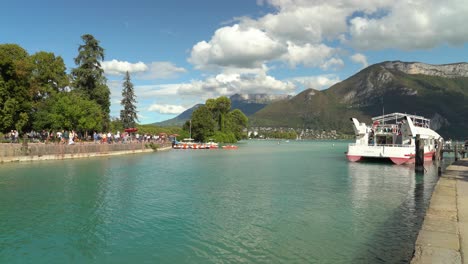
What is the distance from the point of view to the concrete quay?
7969 mm

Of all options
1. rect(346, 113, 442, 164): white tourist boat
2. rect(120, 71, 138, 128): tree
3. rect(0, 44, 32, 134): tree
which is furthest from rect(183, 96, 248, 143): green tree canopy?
rect(346, 113, 442, 164): white tourist boat

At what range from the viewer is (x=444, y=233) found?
9.72 meters

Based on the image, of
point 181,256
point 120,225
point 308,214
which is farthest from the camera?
point 308,214

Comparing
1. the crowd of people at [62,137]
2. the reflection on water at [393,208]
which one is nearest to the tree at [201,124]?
the crowd of people at [62,137]

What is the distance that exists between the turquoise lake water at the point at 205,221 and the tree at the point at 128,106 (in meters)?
63.0

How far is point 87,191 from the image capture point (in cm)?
2222

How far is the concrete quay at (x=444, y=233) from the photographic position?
7.97m

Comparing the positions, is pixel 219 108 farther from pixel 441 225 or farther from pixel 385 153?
pixel 441 225

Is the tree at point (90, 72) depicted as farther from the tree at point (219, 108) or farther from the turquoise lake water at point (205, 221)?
the tree at point (219, 108)

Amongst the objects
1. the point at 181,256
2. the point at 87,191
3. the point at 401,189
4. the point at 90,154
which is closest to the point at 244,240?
the point at 181,256

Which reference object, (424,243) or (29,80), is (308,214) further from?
(29,80)

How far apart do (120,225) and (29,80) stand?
46.3m

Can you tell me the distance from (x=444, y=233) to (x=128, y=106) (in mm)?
85182

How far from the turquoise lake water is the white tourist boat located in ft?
63.4
